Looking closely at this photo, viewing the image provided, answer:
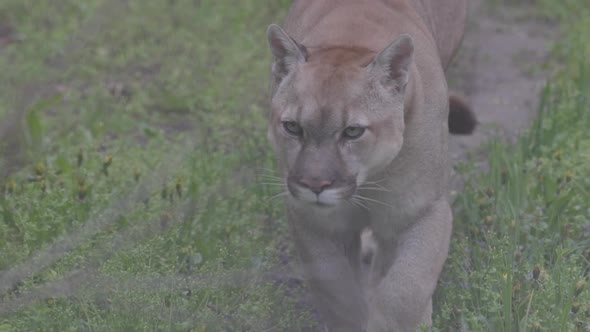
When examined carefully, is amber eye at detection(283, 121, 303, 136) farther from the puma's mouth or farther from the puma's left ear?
the puma's left ear

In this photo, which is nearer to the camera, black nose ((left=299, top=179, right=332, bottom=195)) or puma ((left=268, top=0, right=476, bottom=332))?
black nose ((left=299, top=179, right=332, bottom=195))

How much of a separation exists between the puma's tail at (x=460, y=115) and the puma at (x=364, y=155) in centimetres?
88

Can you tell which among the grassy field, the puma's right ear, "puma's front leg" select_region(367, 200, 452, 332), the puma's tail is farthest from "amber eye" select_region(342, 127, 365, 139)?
the puma's tail

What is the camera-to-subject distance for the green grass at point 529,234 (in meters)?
3.91

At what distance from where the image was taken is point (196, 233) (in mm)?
4891

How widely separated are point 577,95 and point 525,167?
1100 millimetres

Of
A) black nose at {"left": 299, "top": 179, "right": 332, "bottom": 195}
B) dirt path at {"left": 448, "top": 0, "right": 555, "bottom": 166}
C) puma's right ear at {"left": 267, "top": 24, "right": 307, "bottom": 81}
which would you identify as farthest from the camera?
dirt path at {"left": 448, "top": 0, "right": 555, "bottom": 166}

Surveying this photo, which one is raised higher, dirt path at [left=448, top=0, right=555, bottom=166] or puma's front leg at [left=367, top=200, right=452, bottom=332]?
puma's front leg at [left=367, top=200, right=452, bottom=332]

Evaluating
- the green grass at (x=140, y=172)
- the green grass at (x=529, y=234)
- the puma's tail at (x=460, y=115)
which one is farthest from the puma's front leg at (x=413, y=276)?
the puma's tail at (x=460, y=115)

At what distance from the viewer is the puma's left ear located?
13.2 feet

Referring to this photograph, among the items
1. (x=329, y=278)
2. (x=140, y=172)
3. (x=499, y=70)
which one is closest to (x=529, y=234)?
(x=329, y=278)

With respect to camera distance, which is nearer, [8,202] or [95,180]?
[8,202]

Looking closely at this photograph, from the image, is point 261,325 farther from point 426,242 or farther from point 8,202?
point 8,202

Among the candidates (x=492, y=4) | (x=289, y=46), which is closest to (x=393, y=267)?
(x=289, y=46)
